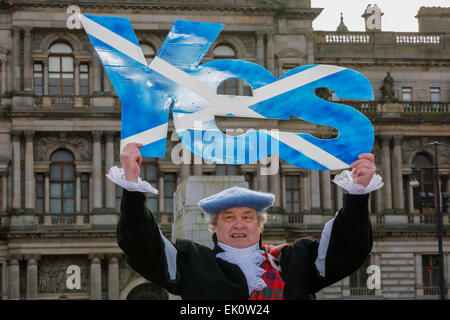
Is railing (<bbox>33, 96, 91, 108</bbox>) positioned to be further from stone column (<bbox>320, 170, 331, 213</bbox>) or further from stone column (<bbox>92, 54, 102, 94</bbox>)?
stone column (<bbox>320, 170, 331, 213</bbox>)

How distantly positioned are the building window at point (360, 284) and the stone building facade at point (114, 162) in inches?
2.7

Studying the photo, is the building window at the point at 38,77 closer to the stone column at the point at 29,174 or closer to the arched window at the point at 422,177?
the stone column at the point at 29,174

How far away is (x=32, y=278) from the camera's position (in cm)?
3819

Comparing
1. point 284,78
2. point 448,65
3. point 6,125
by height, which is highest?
point 448,65

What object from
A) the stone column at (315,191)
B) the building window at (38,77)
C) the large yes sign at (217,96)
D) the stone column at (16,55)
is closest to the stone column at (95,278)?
the building window at (38,77)

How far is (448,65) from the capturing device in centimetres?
4475

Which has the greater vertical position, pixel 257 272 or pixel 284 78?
pixel 284 78

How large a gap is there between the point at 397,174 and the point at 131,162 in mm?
37802

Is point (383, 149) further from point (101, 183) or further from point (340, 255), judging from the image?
point (340, 255)

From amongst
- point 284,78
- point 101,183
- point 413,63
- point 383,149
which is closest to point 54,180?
point 101,183

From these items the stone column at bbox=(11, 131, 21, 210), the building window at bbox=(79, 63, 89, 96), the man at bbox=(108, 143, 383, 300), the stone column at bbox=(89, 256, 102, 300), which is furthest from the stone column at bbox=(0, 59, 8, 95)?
Result: the man at bbox=(108, 143, 383, 300)

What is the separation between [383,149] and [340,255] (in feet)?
121
